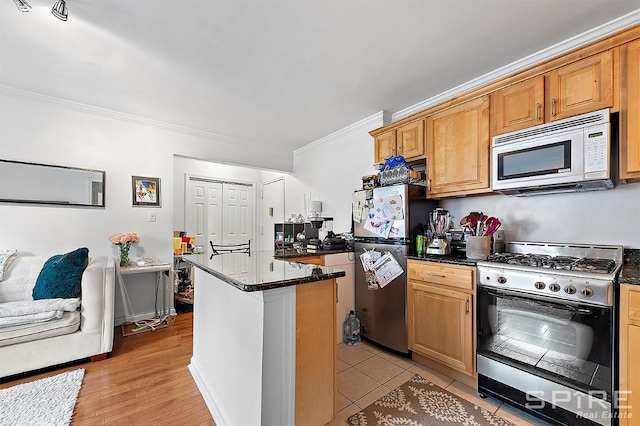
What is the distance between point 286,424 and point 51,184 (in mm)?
3386

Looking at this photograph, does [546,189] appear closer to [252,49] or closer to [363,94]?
[363,94]

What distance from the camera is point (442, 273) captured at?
2.10 metres

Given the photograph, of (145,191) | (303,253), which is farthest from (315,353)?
(145,191)

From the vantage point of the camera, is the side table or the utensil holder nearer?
the utensil holder

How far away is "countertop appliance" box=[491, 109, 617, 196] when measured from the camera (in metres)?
1.61

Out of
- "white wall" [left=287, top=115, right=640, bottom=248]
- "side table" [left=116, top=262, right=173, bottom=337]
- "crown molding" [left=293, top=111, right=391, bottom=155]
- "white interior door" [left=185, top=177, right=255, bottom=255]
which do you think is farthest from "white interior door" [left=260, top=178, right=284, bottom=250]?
Answer: "side table" [left=116, top=262, right=173, bottom=337]

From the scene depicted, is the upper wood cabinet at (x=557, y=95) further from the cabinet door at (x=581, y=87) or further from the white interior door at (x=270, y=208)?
the white interior door at (x=270, y=208)

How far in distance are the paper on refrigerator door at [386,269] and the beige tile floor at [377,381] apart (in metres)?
0.66

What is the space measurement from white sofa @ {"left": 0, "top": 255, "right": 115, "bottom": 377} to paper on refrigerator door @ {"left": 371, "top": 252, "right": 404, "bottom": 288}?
2.45 m

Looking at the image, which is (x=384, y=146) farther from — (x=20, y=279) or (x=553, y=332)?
(x=20, y=279)

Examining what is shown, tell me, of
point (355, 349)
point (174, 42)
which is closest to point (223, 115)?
point (174, 42)

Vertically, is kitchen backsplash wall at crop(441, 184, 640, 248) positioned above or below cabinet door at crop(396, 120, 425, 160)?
below

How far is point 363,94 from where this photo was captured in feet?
8.98

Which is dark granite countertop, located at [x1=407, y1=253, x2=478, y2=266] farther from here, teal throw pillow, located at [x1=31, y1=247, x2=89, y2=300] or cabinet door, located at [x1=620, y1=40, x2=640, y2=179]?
teal throw pillow, located at [x1=31, y1=247, x2=89, y2=300]
